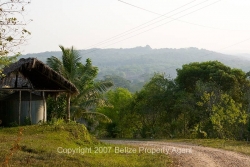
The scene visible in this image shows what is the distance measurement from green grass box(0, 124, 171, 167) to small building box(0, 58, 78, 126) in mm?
2898

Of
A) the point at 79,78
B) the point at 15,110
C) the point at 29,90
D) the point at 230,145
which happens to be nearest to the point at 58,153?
the point at 29,90

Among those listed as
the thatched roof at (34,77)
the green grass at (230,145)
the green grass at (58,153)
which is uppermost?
the thatched roof at (34,77)

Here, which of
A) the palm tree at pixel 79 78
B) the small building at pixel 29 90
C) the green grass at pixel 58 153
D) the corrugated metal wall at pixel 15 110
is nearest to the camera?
the green grass at pixel 58 153

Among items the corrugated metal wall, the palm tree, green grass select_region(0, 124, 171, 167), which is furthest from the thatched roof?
the palm tree

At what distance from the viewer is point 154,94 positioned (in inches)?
1260

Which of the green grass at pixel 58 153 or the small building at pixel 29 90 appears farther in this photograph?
the small building at pixel 29 90

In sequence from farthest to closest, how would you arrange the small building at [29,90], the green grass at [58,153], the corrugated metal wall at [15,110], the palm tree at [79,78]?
the palm tree at [79,78] < the corrugated metal wall at [15,110] < the small building at [29,90] < the green grass at [58,153]

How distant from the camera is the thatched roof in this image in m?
17.7

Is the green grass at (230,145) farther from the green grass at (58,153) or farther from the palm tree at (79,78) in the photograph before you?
the palm tree at (79,78)

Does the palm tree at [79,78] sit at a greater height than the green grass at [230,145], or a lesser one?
greater

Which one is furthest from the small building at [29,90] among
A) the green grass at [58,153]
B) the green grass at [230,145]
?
the green grass at [230,145]

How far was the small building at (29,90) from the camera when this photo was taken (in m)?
18.0

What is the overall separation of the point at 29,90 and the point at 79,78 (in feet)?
22.3

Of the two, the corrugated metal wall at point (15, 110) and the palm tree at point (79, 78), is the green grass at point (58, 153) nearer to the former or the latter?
the corrugated metal wall at point (15, 110)
